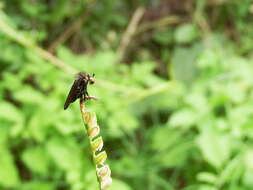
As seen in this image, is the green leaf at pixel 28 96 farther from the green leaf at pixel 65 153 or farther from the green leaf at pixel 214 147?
the green leaf at pixel 214 147

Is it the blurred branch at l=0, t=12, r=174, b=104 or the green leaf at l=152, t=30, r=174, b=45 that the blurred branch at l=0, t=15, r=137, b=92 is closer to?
the blurred branch at l=0, t=12, r=174, b=104

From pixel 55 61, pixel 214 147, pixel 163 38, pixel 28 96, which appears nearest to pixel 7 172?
pixel 28 96

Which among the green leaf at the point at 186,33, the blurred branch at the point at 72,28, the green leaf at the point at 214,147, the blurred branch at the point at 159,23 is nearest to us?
the green leaf at the point at 214,147

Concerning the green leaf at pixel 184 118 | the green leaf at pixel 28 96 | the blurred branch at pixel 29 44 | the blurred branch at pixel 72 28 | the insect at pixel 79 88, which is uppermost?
the blurred branch at pixel 72 28

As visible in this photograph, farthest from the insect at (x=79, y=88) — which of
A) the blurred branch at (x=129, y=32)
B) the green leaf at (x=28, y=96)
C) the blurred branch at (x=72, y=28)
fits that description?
the blurred branch at (x=129, y=32)

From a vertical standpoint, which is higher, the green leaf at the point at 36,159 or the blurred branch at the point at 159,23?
the blurred branch at the point at 159,23

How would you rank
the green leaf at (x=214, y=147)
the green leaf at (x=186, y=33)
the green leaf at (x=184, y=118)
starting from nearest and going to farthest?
the green leaf at (x=214, y=147) < the green leaf at (x=184, y=118) < the green leaf at (x=186, y=33)
